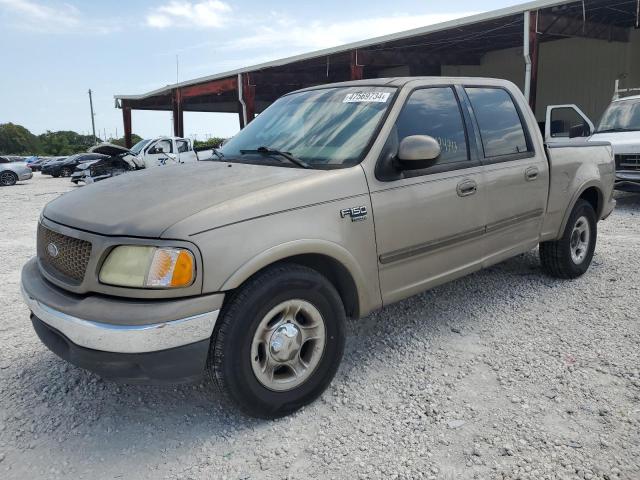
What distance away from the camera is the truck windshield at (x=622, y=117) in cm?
971

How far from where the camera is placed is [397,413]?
2746 mm

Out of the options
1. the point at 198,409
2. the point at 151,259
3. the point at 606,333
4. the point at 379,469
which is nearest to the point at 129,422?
the point at 198,409

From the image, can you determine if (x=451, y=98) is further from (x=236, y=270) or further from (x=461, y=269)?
(x=236, y=270)

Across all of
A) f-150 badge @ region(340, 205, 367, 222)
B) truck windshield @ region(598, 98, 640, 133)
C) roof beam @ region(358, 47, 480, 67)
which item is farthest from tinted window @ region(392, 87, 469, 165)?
roof beam @ region(358, 47, 480, 67)

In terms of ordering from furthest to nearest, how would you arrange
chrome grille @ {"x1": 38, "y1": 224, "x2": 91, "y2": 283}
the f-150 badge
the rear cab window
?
the rear cab window < the f-150 badge < chrome grille @ {"x1": 38, "y1": 224, "x2": 91, "y2": 283}

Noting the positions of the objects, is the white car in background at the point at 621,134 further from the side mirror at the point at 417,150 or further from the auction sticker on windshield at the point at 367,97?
the side mirror at the point at 417,150

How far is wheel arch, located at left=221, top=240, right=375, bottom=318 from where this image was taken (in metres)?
2.42

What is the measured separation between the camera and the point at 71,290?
2492mm

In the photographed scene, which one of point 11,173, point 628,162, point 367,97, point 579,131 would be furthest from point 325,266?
point 11,173

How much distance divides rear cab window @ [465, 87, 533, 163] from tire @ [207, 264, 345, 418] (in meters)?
1.85

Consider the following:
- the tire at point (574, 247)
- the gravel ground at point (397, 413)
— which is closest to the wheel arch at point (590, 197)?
the tire at point (574, 247)

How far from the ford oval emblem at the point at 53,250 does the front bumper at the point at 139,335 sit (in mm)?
376

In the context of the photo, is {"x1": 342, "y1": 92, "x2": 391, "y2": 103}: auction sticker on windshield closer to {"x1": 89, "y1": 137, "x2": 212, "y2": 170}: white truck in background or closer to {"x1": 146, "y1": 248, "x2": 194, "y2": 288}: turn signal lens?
{"x1": 146, "y1": 248, "x2": 194, "y2": 288}: turn signal lens

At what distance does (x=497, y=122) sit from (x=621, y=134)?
23.0ft
